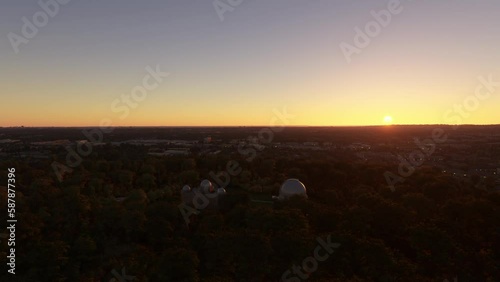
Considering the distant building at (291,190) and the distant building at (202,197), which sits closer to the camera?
the distant building at (202,197)

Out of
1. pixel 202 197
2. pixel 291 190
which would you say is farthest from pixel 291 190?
pixel 202 197

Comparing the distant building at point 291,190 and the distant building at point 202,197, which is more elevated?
the distant building at point 291,190

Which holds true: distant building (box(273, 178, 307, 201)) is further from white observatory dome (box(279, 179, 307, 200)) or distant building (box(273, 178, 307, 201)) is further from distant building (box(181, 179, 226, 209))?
distant building (box(181, 179, 226, 209))

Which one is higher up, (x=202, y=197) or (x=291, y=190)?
(x=291, y=190)

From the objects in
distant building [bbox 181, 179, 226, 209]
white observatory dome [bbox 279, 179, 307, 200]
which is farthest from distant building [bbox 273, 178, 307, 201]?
distant building [bbox 181, 179, 226, 209]

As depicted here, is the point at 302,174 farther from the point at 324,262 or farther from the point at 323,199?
the point at 324,262

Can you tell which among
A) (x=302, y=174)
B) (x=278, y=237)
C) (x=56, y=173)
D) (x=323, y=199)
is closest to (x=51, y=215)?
(x=56, y=173)

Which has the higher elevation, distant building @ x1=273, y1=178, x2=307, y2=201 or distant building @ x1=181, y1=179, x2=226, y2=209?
distant building @ x1=273, y1=178, x2=307, y2=201

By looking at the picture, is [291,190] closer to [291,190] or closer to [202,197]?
[291,190]

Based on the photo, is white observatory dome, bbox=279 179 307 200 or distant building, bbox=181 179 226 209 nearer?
distant building, bbox=181 179 226 209

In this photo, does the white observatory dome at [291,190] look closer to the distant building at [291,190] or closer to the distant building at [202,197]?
the distant building at [291,190]

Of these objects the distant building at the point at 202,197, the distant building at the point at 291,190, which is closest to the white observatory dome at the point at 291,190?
the distant building at the point at 291,190
